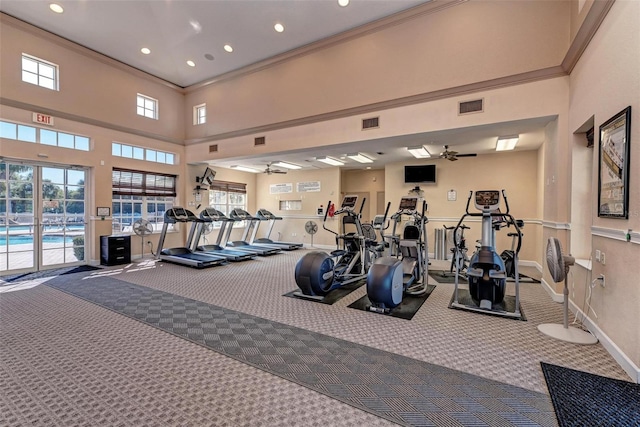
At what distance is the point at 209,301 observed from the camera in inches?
175

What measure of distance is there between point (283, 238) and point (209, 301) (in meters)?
7.44

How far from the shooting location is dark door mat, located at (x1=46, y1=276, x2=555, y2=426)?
2.02 meters

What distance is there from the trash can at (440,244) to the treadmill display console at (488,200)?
14.6ft

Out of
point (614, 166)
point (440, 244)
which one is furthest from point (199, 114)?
point (614, 166)

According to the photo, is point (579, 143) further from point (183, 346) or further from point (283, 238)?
point (283, 238)

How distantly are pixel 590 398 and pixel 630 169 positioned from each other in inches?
78.4

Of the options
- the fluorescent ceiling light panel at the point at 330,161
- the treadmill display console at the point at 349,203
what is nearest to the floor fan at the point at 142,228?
the fluorescent ceiling light panel at the point at 330,161

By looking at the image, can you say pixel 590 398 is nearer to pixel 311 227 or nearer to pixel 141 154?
pixel 311 227

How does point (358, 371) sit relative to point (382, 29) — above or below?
below

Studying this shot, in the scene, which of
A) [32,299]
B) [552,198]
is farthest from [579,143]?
[32,299]

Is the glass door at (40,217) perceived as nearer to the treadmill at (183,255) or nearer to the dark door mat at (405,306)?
the treadmill at (183,255)

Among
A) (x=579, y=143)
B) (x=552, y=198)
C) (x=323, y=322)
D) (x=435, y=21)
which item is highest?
(x=435, y=21)

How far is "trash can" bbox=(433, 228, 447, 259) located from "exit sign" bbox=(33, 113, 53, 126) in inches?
394

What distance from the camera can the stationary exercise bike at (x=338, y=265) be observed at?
4546mm
